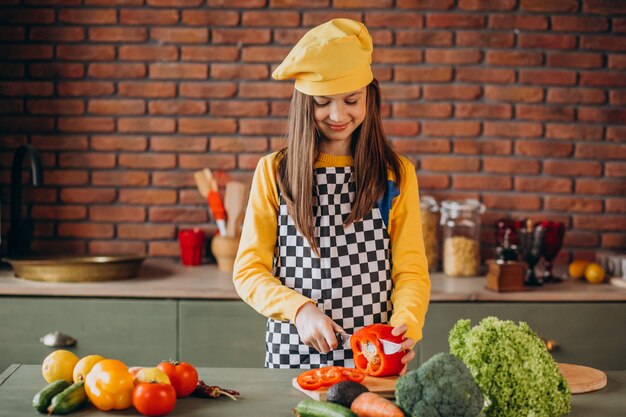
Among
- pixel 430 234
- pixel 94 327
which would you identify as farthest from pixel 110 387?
pixel 430 234

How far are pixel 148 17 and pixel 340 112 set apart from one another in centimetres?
171

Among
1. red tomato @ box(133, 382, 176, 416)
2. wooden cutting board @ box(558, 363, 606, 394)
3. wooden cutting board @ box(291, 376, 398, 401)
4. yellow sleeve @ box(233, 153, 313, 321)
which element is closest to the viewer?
red tomato @ box(133, 382, 176, 416)

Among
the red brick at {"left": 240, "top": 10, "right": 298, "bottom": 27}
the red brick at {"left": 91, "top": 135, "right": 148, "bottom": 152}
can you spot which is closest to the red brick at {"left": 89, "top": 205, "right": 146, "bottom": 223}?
the red brick at {"left": 91, "top": 135, "right": 148, "bottom": 152}

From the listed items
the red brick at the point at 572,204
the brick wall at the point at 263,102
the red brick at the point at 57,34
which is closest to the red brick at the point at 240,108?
the brick wall at the point at 263,102

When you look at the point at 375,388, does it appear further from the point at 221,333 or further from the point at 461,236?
the point at 461,236

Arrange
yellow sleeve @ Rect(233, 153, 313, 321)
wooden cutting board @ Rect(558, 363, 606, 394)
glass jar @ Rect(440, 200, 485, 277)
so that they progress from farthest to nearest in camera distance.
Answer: glass jar @ Rect(440, 200, 485, 277) < yellow sleeve @ Rect(233, 153, 313, 321) < wooden cutting board @ Rect(558, 363, 606, 394)

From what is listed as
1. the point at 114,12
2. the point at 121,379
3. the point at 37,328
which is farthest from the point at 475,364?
the point at 114,12

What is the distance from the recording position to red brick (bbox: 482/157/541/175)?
3.21 m

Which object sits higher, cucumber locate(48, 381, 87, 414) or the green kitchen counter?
cucumber locate(48, 381, 87, 414)

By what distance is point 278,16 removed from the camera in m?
3.17

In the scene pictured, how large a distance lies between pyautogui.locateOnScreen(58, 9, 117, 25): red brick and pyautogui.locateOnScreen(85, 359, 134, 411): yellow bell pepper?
2208mm

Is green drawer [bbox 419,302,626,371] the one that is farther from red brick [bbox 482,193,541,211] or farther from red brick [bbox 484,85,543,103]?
red brick [bbox 484,85,543,103]

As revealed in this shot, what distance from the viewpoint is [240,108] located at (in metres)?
3.21

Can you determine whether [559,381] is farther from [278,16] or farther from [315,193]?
[278,16]
